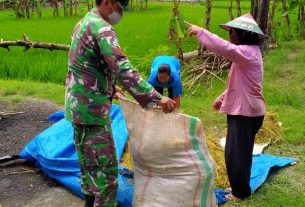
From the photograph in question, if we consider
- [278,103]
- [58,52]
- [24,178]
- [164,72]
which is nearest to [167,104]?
[164,72]

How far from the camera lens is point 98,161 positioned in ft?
9.55

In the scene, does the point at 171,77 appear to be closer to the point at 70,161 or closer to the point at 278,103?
the point at 70,161

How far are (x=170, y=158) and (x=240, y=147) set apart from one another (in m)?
0.62

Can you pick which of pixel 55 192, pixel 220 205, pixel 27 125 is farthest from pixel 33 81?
pixel 220 205

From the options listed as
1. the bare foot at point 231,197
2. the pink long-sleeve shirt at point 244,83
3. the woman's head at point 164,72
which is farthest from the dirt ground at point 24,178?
the pink long-sleeve shirt at point 244,83

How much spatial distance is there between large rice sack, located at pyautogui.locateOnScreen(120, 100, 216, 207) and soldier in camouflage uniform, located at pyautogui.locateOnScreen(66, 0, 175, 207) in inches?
8.0

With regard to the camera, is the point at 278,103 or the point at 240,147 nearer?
the point at 240,147

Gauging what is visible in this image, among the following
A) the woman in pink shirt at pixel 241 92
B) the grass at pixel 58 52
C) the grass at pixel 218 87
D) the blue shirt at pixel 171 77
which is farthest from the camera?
the grass at pixel 58 52

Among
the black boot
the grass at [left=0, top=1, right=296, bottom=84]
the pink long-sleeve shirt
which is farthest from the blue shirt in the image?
the grass at [left=0, top=1, right=296, bottom=84]

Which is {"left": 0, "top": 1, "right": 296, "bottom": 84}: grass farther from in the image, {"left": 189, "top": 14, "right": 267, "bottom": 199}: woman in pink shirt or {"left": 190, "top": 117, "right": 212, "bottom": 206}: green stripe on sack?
{"left": 190, "top": 117, "right": 212, "bottom": 206}: green stripe on sack

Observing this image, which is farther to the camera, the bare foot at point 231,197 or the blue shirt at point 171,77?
the blue shirt at point 171,77

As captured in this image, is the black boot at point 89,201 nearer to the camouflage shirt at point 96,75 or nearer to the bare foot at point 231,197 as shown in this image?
the camouflage shirt at point 96,75

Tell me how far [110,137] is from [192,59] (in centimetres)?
513

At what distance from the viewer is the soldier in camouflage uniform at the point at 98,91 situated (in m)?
2.58
